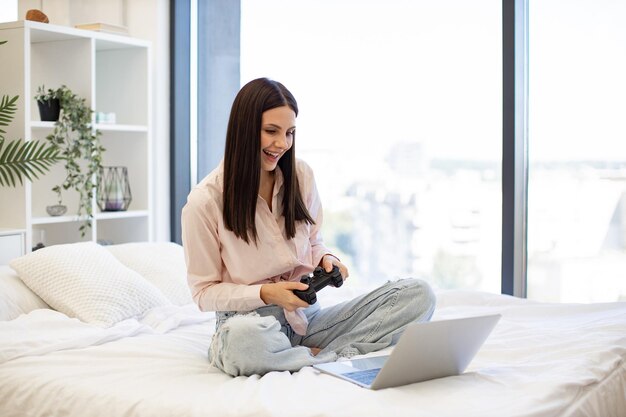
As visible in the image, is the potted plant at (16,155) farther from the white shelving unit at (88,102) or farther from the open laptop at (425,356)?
the open laptop at (425,356)

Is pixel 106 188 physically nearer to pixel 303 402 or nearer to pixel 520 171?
pixel 520 171

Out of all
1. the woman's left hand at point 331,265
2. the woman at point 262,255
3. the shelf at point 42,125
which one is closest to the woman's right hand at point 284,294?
the woman at point 262,255

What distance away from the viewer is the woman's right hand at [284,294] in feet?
6.88

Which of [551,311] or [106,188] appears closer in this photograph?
[551,311]

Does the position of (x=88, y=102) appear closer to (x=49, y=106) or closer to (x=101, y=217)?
(x=49, y=106)

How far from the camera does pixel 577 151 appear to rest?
332cm

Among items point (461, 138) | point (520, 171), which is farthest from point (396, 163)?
point (520, 171)

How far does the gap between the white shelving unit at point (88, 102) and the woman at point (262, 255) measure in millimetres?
1451

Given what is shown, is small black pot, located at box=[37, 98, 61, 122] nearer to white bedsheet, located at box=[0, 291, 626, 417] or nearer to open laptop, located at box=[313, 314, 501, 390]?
white bedsheet, located at box=[0, 291, 626, 417]

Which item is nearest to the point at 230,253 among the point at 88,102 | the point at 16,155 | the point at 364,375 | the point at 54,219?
the point at 364,375

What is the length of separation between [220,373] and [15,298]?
915 millimetres

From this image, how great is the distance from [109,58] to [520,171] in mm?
2066

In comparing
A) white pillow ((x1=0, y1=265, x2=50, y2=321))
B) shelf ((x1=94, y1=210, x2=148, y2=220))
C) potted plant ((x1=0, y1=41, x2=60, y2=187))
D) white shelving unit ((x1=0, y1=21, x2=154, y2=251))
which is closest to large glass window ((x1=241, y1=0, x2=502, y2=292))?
white shelving unit ((x1=0, y1=21, x2=154, y2=251))

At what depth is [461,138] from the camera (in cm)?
358
